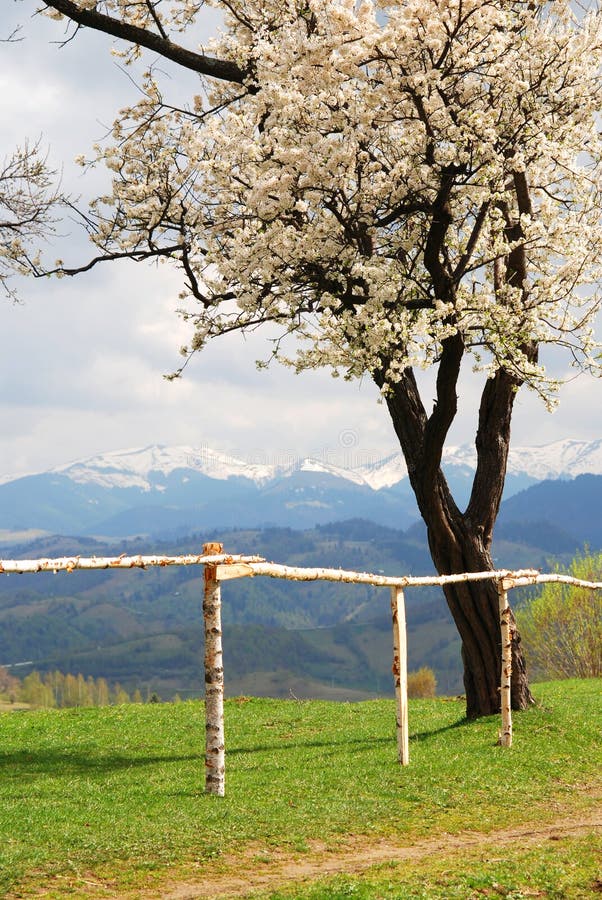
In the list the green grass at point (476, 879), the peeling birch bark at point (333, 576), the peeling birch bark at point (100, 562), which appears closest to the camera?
the green grass at point (476, 879)

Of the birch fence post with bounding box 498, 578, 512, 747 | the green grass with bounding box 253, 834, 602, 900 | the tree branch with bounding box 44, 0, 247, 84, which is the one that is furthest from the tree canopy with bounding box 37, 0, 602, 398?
the green grass with bounding box 253, 834, 602, 900

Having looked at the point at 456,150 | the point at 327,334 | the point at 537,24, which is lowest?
the point at 327,334

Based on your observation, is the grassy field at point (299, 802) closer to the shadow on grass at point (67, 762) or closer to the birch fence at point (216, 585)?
the shadow on grass at point (67, 762)

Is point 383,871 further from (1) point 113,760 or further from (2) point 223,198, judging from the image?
(2) point 223,198

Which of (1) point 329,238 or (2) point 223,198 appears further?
(2) point 223,198

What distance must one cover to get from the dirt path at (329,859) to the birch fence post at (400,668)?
2817 millimetres

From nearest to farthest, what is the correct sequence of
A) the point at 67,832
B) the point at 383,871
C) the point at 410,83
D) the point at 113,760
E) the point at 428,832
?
the point at 383,871
the point at 67,832
the point at 428,832
the point at 410,83
the point at 113,760

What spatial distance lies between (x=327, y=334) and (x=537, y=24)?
23.0 ft

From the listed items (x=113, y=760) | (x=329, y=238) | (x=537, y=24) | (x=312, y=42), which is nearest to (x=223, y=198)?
(x=329, y=238)

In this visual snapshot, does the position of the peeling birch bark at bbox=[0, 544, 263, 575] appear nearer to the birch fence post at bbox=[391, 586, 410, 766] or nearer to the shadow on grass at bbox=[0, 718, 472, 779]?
the birch fence post at bbox=[391, 586, 410, 766]

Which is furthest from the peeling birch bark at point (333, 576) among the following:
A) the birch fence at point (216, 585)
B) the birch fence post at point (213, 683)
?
the birch fence post at point (213, 683)

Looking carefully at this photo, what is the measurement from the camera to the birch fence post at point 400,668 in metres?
13.3

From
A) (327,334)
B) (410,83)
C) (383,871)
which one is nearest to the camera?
(383,871)

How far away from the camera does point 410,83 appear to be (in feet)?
47.1
